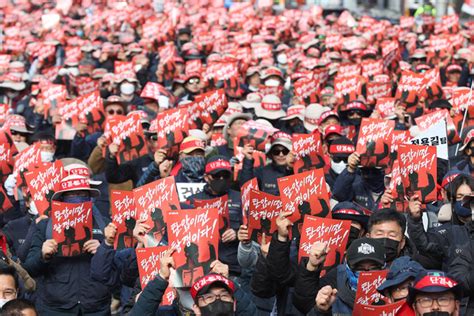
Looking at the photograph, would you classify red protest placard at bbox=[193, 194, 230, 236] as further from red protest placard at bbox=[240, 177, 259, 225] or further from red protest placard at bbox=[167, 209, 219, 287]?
red protest placard at bbox=[167, 209, 219, 287]

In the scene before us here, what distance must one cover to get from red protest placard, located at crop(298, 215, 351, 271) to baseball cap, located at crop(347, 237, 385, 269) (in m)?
0.75

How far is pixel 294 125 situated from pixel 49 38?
13.7 m

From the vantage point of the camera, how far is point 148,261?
8.74 metres

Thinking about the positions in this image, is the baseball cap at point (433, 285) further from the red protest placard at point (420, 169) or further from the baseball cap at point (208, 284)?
the red protest placard at point (420, 169)

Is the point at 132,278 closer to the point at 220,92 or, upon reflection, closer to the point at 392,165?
the point at 392,165

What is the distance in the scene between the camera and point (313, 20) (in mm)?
31062

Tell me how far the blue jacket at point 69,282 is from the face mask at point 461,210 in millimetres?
2801

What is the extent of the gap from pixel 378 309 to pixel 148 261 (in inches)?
77.6

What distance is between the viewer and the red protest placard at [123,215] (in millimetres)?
10109

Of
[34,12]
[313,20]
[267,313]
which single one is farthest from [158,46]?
[267,313]

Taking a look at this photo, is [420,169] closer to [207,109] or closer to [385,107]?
[207,109]

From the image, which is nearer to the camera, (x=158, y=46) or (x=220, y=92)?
(x=220, y=92)

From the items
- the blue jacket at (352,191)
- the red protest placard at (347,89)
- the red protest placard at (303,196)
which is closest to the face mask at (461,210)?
the red protest placard at (303,196)

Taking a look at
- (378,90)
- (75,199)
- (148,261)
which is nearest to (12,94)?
(378,90)
